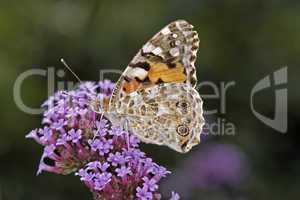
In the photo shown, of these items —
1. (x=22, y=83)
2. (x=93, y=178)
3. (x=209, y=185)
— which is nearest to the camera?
(x=93, y=178)

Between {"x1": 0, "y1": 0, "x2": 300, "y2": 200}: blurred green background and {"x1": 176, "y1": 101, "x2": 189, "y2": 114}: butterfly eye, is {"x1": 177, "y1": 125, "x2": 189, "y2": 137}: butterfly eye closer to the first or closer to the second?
{"x1": 176, "y1": 101, "x2": 189, "y2": 114}: butterfly eye

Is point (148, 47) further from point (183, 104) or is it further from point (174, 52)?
point (183, 104)

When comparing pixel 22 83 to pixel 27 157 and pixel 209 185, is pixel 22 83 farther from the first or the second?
pixel 209 185

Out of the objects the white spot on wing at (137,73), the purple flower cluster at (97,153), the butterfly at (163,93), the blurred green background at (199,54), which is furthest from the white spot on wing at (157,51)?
the blurred green background at (199,54)

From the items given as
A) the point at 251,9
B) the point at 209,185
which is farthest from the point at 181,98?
the point at 251,9

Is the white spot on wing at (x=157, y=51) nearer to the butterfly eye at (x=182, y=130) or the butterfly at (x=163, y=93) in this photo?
the butterfly at (x=163, y=93)

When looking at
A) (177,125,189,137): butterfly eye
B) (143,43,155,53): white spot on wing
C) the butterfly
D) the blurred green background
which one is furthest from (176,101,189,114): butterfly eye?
the blurred green background
